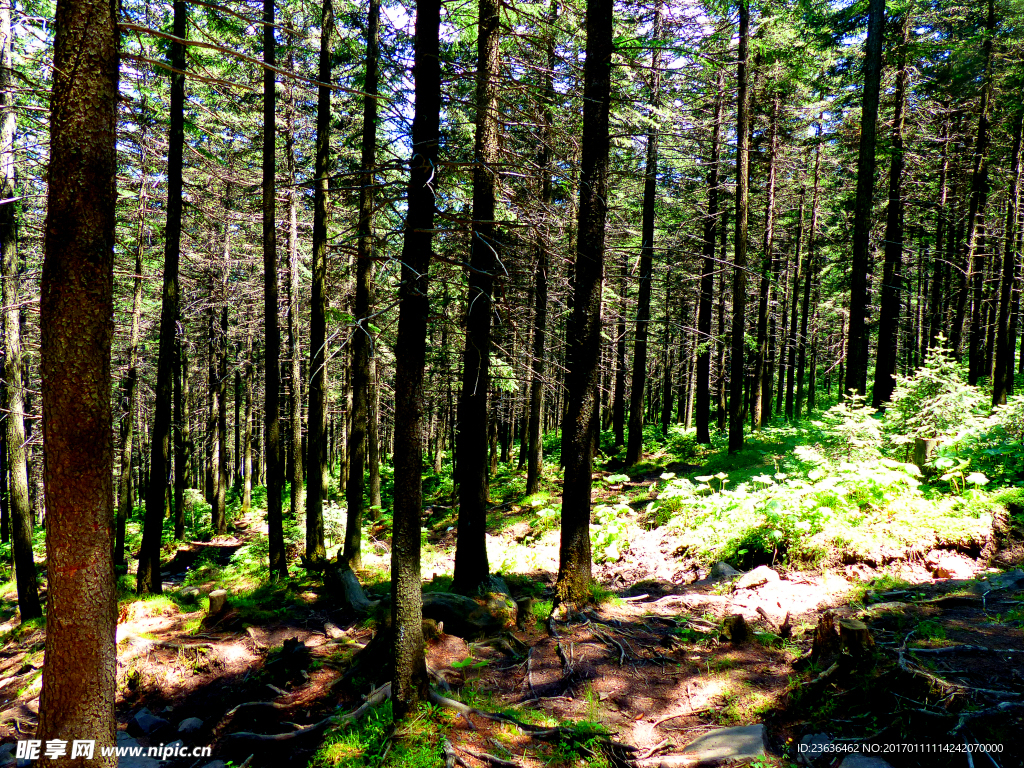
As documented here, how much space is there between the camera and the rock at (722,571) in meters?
7.64

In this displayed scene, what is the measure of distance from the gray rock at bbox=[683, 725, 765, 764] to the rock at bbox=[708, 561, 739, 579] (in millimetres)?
3751

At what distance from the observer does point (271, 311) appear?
1026 cm

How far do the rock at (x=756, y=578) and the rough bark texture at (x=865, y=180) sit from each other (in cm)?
628

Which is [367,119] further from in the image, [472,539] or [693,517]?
[693,517]

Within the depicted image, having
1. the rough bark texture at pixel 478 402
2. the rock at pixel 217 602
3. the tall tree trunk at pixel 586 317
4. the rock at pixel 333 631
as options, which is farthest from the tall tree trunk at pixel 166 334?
the tall tree trunk at pixel 586 317

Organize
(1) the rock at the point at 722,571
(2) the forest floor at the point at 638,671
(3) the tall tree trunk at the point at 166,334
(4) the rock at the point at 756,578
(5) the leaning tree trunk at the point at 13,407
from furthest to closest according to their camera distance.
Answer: (5) the leaning tree trunk at the point at 13,407
(3) the tall tree trunk at the point at 166,334
(1) the rock at the point at 722,571
(4) the rock at the point at 756,578
(2) the forest floor at the point at 638,671

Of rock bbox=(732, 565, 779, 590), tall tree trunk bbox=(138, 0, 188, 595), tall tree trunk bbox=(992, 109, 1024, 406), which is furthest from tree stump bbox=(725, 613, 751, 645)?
tall tree trunk bbox=(992, 109, 1024, 406)

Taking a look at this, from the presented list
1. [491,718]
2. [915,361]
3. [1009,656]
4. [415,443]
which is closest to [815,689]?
[1009,656]

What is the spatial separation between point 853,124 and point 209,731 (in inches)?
894

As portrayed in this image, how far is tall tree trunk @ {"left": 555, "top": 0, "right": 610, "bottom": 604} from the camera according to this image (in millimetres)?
6488

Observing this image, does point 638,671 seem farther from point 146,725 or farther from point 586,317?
point 146,725

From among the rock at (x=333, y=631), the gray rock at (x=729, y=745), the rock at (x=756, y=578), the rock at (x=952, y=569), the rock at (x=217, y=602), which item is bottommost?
the rock at (x=217, y=602)

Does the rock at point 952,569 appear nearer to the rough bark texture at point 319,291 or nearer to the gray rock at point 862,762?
the gray rock at point 862,762

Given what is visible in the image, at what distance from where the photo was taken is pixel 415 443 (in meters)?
4.61
